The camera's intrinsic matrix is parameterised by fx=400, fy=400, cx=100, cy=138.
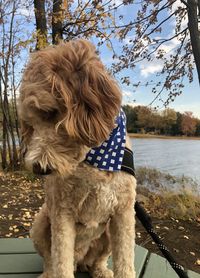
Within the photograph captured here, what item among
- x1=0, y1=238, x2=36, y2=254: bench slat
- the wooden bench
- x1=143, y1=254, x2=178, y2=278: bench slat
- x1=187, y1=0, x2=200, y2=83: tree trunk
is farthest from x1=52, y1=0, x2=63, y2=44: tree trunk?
x1=143, y1=254, x2=178, y2=278: bench slat

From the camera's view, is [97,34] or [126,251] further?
[97,34]

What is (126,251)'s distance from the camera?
7.22 feet

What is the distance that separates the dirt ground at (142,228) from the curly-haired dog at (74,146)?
2840mm

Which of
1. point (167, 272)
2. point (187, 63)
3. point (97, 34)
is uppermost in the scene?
point (97, 34)

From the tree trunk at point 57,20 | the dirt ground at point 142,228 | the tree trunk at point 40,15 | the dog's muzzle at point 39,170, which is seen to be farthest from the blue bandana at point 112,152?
the tree trunk at point 40,15

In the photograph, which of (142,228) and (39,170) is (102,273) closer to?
(39,170)

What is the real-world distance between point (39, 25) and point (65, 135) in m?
8.73

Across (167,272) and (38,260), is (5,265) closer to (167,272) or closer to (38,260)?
(38,260)

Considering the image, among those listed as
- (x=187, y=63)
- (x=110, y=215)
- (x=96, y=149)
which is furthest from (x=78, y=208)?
(x=187, y=63)

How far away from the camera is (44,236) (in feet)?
7.98

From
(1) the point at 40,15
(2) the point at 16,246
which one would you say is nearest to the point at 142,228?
(2) the point at 16,246

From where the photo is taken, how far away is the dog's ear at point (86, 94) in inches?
69.8

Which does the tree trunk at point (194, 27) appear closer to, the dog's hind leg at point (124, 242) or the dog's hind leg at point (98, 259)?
the dog's hind leg at point (98, 259)

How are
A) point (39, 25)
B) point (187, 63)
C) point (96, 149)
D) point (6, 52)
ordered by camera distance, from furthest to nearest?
point (6, 52) < point (39, 25) < point (187, 63) < point (96, 149)
